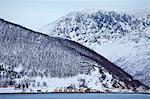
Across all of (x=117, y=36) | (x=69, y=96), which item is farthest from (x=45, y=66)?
(x=117, y=36)

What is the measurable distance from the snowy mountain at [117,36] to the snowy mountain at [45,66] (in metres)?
0.14

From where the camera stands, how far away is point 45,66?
6258 millimetres

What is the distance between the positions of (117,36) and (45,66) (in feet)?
4.03

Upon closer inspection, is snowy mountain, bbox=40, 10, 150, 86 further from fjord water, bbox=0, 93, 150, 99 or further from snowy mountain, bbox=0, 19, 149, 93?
fjord water, bbox=0, 93, 150, 99

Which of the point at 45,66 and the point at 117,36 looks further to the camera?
the point at 117,36

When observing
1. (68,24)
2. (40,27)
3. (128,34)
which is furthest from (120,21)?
(40,27)

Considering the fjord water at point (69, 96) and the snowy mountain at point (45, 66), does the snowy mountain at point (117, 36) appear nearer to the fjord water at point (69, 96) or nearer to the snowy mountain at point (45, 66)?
the snowy mountain at point (45, 66)

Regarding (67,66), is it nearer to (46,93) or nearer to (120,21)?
(46,93)

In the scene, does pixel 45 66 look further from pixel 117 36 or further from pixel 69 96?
pixel 117 36

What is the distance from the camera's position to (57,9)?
6.43 meters

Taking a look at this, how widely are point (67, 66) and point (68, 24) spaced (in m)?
0.66

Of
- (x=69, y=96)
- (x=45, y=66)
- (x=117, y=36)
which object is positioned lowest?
(x=69, y=96)

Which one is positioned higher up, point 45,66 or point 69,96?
point 45,66

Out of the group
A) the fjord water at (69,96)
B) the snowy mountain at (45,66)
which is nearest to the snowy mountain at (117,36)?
the snowy mountain at (45,66)
